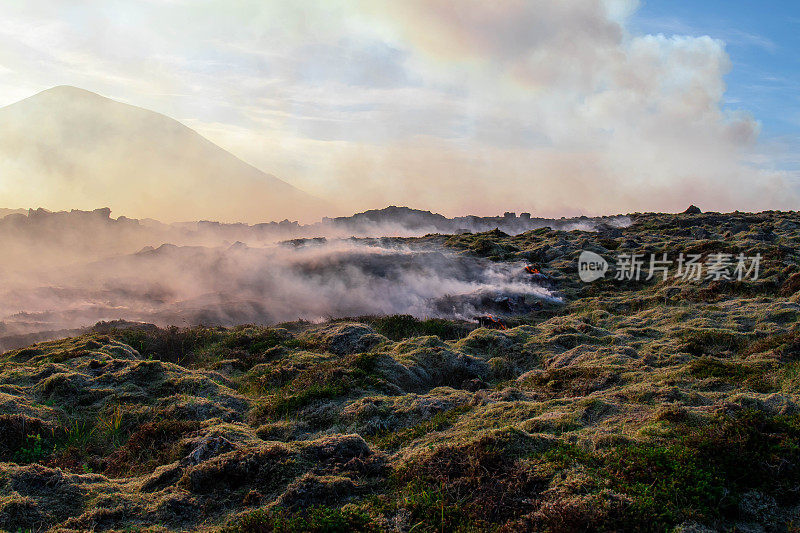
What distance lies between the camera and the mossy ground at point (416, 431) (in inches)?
281

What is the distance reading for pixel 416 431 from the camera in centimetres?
1076

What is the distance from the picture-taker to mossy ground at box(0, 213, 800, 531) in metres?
7.14

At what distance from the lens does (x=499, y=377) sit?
17.4 meters

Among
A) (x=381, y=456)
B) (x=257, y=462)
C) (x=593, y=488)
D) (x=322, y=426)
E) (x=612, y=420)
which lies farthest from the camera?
(x=322, y=426)

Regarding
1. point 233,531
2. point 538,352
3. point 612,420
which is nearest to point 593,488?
point 612,420

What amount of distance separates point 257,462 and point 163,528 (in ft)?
6.25

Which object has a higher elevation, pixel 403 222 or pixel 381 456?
pixel 403 222

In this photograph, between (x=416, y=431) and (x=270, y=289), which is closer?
(x=416, y=431)

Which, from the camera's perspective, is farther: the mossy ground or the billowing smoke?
the billowing smoke

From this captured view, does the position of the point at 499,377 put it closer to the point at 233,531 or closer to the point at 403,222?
the point at 233,531

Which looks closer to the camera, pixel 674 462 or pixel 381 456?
pixel 674 462

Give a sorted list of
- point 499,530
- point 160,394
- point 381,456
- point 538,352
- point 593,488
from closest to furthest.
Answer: point 499,530 → point 593,488 → point 381,456 → point 160,394 → point 538,352

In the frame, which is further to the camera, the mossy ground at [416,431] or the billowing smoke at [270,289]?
the billowing smoke at [270,289]

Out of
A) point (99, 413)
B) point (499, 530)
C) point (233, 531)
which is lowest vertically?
point (99, 413)
